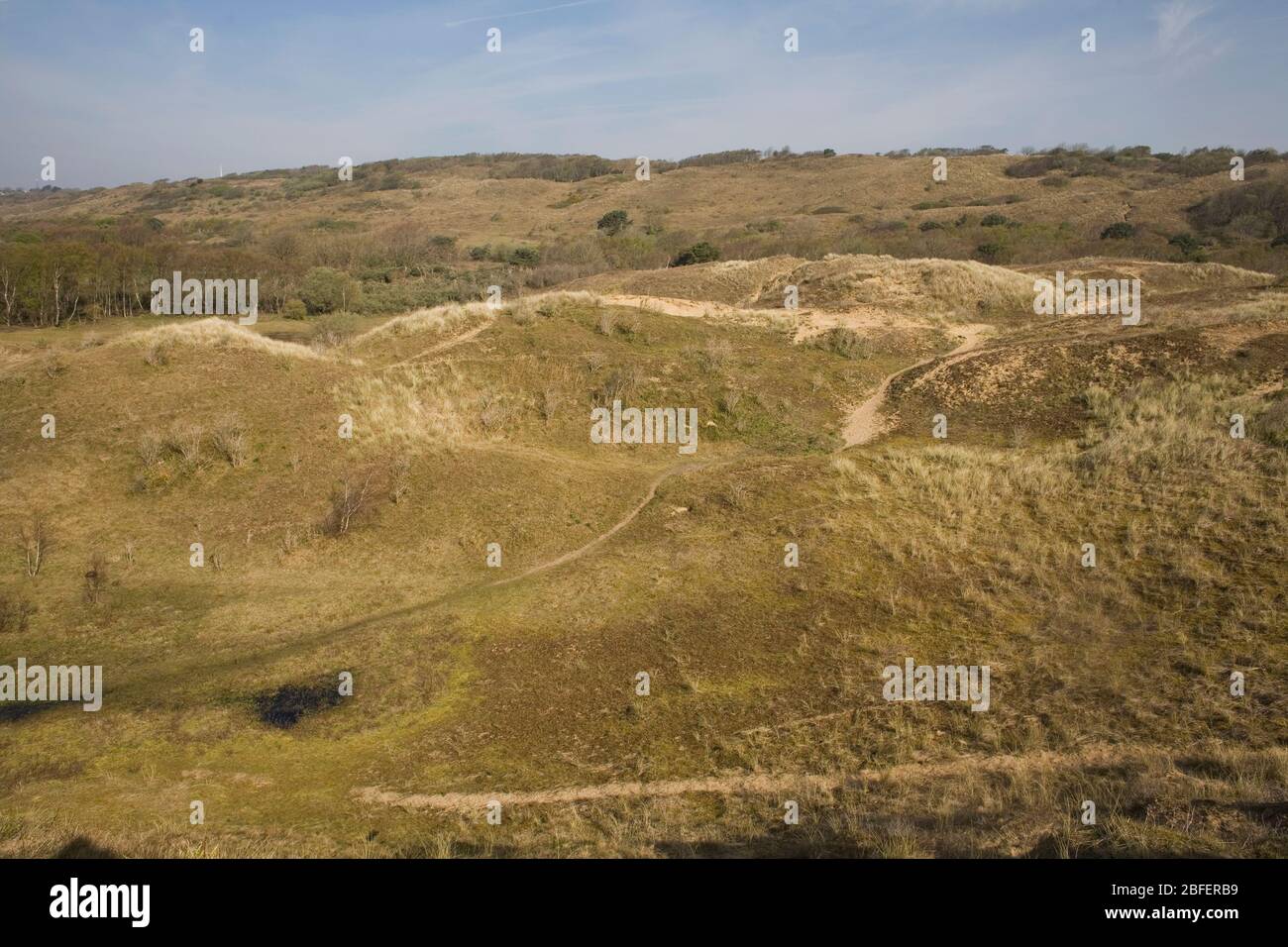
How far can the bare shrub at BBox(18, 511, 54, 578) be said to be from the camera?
46.5 ft

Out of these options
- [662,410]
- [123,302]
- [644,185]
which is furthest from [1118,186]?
[123,302]

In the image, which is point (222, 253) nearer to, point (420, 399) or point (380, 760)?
point (420, 399)

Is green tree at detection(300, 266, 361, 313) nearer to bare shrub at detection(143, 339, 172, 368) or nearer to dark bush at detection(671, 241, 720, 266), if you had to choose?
dark bush at detection(671, 241, 720, 266)

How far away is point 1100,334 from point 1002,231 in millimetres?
29548

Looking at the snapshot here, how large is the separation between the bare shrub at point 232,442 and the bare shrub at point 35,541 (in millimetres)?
3561

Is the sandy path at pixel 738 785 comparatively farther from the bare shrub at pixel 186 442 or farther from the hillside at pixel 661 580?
the bare shrub at pixel 186 442

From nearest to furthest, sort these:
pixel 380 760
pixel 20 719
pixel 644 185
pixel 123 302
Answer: pixel 380 760 < pixel 20 719 < pixel 123 302 < pixel 644 185

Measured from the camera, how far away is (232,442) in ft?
58.0

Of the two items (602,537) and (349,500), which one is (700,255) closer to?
(602,537)

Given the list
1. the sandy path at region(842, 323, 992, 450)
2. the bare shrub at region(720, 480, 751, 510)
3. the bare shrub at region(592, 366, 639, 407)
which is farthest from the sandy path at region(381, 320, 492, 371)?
the sandy path at region(842, 323, 992, 450)

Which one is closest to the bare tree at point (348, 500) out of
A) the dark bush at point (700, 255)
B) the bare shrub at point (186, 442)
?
the bare shrub at point (186, 442)

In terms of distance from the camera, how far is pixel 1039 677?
1036cm

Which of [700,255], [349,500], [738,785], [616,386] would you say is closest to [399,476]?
[349,500]

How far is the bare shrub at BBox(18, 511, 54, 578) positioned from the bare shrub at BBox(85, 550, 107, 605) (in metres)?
0.81
